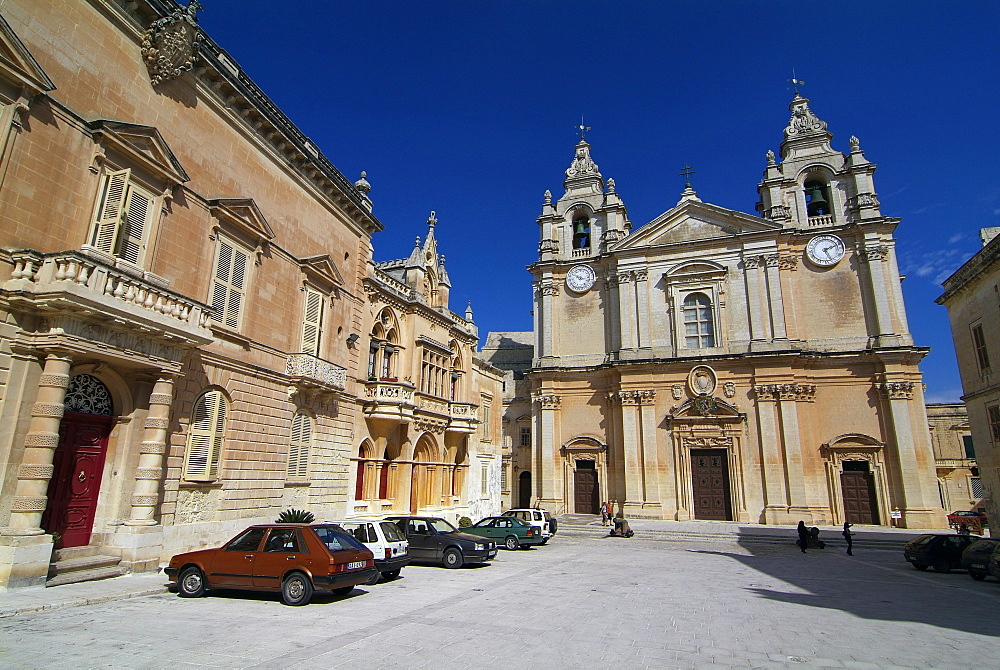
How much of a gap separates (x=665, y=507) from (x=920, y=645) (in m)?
25.0

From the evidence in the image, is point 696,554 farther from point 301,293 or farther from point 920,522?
point 301,293

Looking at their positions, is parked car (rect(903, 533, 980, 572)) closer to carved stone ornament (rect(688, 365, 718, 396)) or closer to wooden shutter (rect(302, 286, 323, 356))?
carved stone ornament (rect(688, 365, 718, 396))

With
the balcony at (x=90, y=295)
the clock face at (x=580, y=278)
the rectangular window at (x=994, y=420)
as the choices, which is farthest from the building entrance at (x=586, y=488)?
the balcony at (x=90, y=295)

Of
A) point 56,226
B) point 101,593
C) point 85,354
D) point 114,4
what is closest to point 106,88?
point 114,4

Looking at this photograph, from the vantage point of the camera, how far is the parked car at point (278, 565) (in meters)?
9.89

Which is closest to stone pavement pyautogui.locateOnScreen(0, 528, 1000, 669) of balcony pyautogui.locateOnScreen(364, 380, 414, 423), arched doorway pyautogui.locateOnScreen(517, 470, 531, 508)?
balcony pyautogui.locateOnScreen(364, 380, 414, 423)

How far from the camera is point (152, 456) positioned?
12.2 m

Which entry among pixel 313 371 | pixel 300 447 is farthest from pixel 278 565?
pixel 313 371

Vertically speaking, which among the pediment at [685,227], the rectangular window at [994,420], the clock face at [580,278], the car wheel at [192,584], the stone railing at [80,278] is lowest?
the car wheel at [192,584]

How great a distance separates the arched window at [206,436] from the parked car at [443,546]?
5185mm

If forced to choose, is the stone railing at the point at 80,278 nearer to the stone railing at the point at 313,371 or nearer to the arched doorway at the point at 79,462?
the arched doorway at the point at 79,462

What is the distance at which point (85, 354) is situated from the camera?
10594 mm

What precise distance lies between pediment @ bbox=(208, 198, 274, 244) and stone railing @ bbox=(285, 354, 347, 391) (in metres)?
3.74

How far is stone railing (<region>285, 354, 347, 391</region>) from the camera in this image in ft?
57.7
